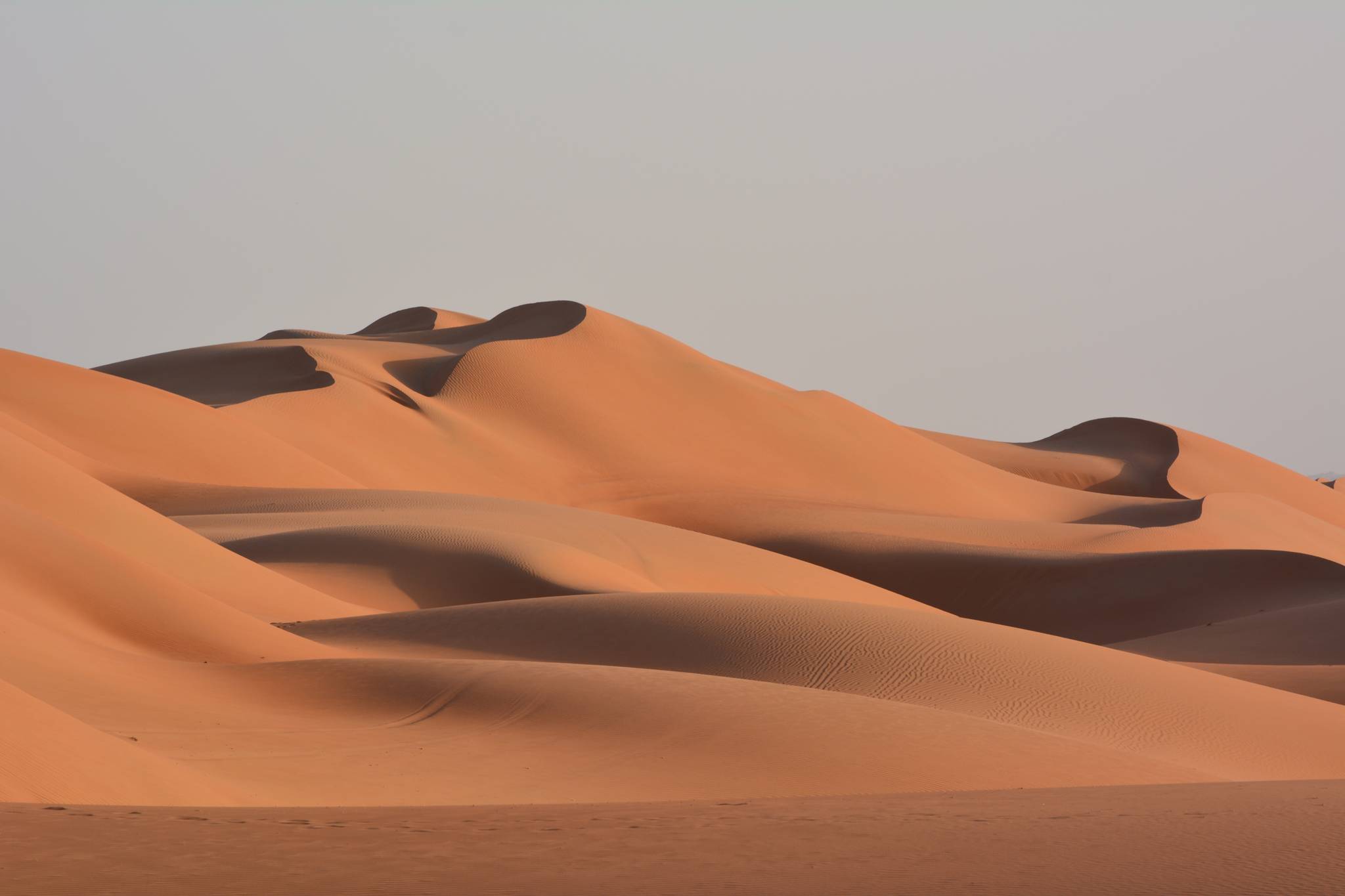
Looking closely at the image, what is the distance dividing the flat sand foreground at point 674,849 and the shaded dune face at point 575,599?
4.43 feet

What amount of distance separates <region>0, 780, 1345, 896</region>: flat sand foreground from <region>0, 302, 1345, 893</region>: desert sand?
0.08 ft

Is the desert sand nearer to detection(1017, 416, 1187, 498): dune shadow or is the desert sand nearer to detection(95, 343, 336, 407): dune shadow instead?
detection(95, 343, 336, 407): dune shadow

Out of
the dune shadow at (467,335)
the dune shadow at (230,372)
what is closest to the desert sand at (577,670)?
the dune shadow at (230,372)

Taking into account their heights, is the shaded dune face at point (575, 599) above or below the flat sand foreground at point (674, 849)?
above

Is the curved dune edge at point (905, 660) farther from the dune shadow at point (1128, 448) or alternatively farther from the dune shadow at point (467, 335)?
the dune shadow at point (1128, 448)

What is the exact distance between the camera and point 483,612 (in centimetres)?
1702

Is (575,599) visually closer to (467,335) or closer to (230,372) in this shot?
(230,372)

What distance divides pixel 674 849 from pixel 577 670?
7.21 m

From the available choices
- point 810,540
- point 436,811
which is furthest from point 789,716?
point 810,540

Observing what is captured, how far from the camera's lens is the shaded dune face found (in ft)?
32.7

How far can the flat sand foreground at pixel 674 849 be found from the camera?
4574 millimetres

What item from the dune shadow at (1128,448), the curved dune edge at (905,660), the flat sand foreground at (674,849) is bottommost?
the flat sand foreground at (674,849)

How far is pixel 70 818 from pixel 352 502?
890 inches

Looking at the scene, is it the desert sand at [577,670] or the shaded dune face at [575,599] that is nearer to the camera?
the desert sand at [577,670]
